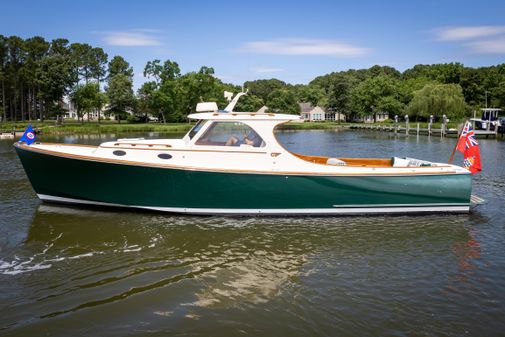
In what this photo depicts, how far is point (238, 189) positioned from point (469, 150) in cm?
634

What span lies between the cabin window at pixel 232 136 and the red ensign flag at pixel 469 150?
5.51 metres

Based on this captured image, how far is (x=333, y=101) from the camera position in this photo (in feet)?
336

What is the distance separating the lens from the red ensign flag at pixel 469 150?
10976 mm

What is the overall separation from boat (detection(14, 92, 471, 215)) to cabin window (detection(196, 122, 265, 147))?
0.08 feet

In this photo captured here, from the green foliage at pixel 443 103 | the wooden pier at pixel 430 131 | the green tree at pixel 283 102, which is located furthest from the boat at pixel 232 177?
the green tree at pixel 283 102

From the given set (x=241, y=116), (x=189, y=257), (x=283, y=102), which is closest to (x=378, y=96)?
(x=283, y=102)

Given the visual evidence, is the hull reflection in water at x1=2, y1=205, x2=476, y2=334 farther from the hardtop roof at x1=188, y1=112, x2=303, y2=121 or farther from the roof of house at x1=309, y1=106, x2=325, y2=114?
the roof of house at x1=309, y1=106, x2=325, y2=114

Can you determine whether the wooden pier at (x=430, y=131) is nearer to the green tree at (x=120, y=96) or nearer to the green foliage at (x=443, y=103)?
the green foliage at (x=443, y=103)

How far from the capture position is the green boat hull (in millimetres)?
10008

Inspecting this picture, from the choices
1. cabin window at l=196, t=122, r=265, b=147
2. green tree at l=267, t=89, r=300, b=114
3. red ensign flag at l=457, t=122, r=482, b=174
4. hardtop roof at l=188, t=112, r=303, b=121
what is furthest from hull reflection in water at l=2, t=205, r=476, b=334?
green tree at l=267, t=89, r=300, b=114

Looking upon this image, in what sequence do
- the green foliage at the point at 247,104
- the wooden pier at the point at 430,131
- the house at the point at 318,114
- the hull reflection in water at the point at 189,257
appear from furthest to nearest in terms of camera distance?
1. the house at the point at 318,114
2. the green foliage at the point at 247,104
3. the wooden pier at the point at 430,131
4. the hull reflection in water at the point at 189,257

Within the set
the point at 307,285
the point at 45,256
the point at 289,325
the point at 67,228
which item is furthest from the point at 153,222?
the point at 289,325

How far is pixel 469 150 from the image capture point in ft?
36.5

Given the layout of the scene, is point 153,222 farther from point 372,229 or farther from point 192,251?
point 372,229
